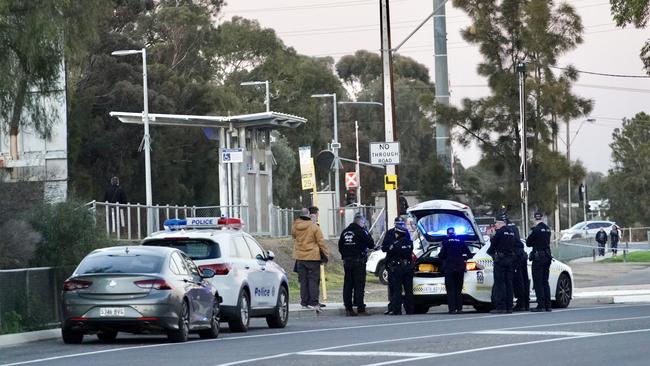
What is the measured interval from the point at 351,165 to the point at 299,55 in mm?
15328

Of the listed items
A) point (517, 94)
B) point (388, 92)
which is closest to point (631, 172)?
point (517, 94)

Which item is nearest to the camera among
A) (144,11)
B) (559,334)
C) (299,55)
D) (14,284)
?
(559,334)

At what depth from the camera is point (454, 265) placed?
2678cm

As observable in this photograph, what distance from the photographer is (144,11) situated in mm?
79812

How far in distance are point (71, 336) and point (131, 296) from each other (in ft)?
4.20

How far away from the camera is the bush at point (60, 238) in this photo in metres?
25.0

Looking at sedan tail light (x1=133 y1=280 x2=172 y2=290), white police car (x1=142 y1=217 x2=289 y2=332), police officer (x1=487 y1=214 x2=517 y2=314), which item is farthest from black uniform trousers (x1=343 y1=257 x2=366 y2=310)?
sedan tail light (x1=133 y1=280 x2=172 y2=290)

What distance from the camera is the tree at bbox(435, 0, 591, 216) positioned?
183 ft

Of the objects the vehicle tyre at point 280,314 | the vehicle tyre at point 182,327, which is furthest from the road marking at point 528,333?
the vehicle tyre at point 280,314

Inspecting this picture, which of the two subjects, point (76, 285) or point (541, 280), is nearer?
point (76, 285)

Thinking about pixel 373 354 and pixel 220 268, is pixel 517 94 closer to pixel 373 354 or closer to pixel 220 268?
pixel 220 268

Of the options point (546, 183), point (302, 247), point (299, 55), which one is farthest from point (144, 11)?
point (302, 247)

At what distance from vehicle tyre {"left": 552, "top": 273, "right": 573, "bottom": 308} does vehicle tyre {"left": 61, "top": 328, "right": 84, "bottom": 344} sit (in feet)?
37.7

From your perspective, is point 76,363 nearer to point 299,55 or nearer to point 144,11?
point 144,11
